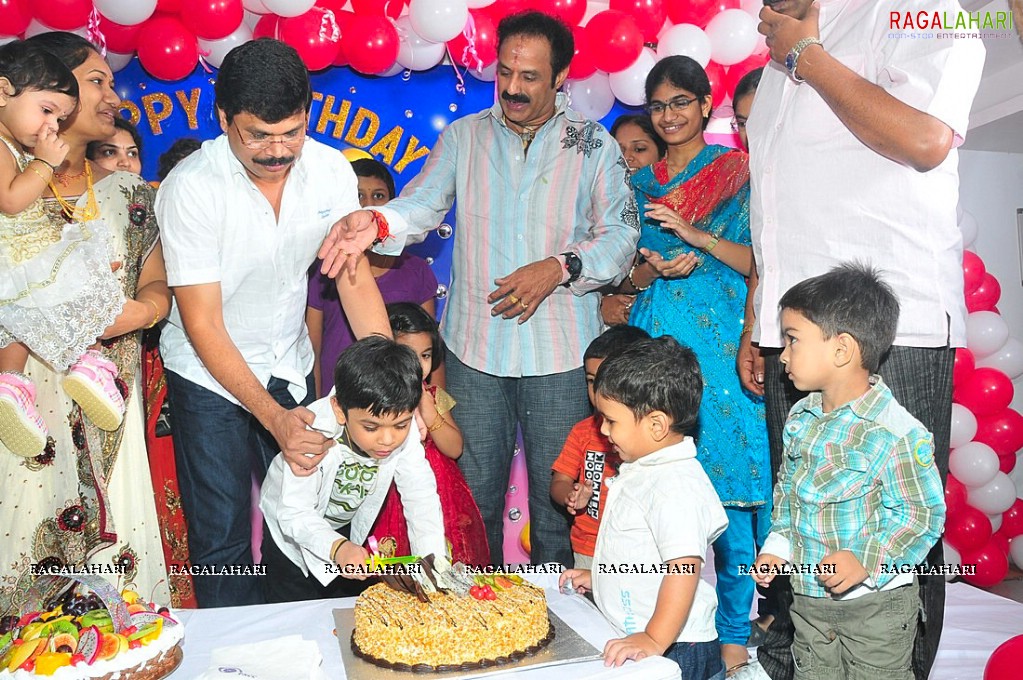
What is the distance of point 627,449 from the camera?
78.7 inches

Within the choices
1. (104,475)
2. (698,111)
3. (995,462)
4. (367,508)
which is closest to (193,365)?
(104,475)

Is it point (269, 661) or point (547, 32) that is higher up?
point (547, 32)

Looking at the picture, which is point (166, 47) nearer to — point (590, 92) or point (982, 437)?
point (590, 92)

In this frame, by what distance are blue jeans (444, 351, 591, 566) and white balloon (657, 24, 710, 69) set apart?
1.49 metres

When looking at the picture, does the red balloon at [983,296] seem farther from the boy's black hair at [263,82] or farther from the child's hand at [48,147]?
the child's hand at [48,147]

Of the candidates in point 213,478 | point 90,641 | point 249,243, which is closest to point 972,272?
point 249,243

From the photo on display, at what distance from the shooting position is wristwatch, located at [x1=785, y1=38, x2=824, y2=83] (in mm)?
2029

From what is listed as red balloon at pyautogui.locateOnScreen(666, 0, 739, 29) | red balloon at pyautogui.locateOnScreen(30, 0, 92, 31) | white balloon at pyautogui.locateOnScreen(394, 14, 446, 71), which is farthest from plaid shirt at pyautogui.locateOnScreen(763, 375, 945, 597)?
red balloon at pyautogui.locateOnScreen(30, 0, 92, 31)

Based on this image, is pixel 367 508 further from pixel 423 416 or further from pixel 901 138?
pixel 901 138

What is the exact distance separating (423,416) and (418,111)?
162 cm

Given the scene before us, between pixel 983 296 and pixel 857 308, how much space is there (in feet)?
8.20

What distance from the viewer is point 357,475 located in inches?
91.7

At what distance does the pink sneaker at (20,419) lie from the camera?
214 cm

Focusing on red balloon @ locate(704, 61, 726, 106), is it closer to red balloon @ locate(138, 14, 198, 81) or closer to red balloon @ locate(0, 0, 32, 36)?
red balloon @ locate(138, 14, 198, 81)
